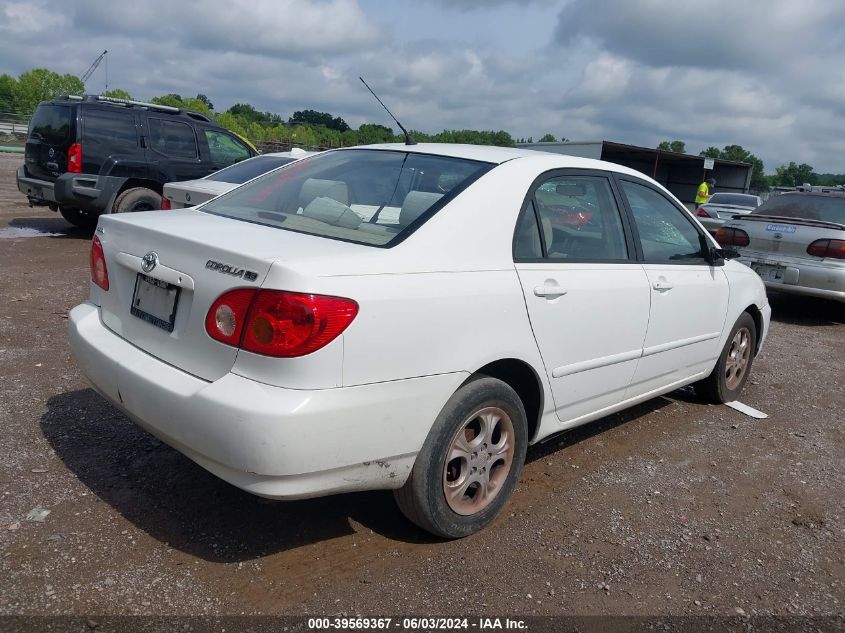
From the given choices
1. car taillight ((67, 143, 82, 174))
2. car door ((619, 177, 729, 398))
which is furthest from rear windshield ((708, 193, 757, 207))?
car door ((619, 177, 729, 398))

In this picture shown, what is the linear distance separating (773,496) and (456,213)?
2449 mm

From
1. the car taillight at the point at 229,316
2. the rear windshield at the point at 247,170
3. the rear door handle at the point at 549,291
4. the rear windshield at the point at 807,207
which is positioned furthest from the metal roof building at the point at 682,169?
the car taillight at the point at 229,316

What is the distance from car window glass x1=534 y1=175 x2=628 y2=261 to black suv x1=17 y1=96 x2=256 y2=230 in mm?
7836

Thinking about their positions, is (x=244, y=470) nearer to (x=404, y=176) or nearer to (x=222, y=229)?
(x=222, y=229)

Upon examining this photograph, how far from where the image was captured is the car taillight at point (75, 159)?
9.66 metres

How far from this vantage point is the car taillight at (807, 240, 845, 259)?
7.97m

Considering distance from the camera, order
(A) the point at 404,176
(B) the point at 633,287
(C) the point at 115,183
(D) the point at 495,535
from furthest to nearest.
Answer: (C) the point at 115,183 < (B) the point at 633,287 < (A) the point at 404,176 < (D) the point at 495,535

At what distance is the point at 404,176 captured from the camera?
11.2 feet

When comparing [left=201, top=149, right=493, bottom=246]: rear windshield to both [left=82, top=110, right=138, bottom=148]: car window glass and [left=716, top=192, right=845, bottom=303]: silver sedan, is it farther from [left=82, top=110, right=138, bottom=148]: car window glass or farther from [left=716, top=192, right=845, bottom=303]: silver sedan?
[left=82, top=110, right=138, bottom=148]: car window glass

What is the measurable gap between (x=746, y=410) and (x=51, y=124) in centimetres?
982

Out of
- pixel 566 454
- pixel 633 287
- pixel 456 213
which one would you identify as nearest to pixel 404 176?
pixel 456 213

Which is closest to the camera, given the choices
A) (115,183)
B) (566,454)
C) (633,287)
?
(633,287)

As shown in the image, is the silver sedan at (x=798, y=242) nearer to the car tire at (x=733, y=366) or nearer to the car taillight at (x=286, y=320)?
the car tire at (x=733, y=366)

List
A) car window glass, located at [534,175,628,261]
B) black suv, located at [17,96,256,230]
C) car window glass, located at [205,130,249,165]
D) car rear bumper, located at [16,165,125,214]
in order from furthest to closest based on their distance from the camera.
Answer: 1. car window glass, located at [205,130,249,165]
2. black suv, located at [17,96,256,230]
3. car rear bumper, located at [16,165,125,214]
4. car window glass, located at [534,175,628,261]
